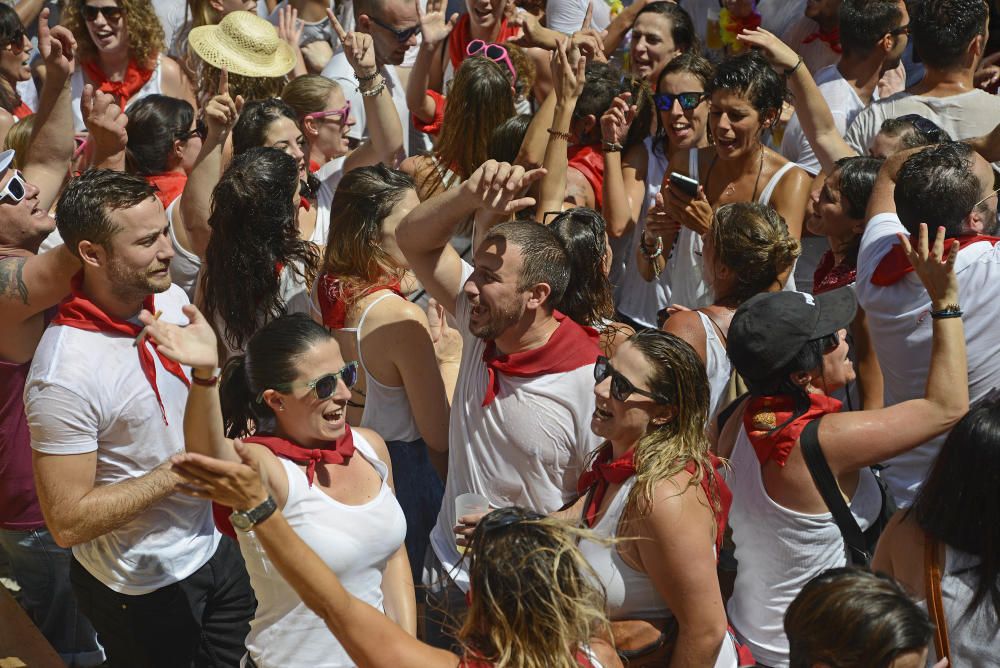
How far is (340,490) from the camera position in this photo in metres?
2.98

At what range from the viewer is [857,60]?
5703 mm

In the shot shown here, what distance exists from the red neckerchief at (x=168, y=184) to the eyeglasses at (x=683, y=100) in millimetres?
2292

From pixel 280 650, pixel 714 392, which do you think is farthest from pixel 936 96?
pixel 280 650

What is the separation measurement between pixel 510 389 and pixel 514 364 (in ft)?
0.27

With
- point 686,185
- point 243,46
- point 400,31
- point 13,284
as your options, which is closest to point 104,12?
point 243,46

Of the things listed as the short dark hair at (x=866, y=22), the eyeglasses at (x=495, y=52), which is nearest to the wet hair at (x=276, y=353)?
the eyeglasses at (x=495, y=52)

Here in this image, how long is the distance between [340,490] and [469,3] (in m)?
4.23

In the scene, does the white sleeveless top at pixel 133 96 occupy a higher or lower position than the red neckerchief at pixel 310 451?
lower

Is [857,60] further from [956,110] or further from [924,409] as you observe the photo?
[924,409]

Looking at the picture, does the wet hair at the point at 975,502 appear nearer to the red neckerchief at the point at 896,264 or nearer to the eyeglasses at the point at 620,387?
the eyeglasses at the point at 620,387

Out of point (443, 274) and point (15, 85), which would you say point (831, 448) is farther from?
point (15, 85)

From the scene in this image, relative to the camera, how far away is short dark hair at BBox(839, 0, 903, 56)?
550 centimetres

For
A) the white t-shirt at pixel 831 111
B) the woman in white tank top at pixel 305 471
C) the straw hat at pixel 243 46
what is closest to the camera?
the woman in white tank top at pixel 305 471

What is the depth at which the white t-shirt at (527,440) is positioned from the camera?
3.28 meters
